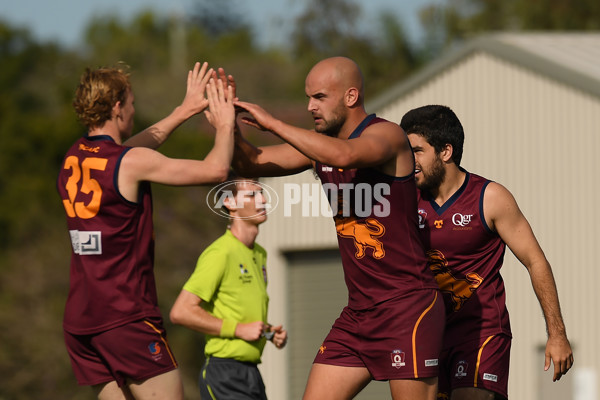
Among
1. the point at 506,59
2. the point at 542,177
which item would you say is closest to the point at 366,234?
the point at 542,177

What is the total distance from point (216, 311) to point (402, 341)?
2.34 metres

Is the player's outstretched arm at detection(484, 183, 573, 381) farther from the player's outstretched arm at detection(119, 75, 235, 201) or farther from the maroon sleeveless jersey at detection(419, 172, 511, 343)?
the player's outstretched arm at detection(119, 75, 235, 201)

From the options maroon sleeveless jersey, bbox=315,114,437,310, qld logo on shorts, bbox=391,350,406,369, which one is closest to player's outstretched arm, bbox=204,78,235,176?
maroon sleeveless jersey, bbox=315,114,437,310

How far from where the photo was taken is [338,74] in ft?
19.4

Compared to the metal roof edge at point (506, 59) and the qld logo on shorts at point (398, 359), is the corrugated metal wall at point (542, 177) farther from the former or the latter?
the qld logo on shorts at point (398, 359)

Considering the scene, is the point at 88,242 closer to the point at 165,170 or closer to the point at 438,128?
the point at 165,170

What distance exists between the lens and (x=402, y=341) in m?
5.77

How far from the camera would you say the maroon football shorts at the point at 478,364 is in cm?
634

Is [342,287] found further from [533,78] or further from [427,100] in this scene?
[533,78]

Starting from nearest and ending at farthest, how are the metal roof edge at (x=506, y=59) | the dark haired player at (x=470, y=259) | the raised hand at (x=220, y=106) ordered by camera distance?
the raised hand at (x=220, y=106)
the dark haired player at (x=470, y=259)
the metal roof edge at (x=506, y=59)

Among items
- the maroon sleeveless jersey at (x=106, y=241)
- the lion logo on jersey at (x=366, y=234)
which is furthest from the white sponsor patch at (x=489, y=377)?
the maroon sleeveless jersey at (x=106, y=241)

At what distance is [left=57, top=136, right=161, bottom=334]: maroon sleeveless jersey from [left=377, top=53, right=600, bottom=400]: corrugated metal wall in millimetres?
A: 9948

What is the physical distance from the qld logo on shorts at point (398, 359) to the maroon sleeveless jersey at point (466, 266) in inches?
32.0

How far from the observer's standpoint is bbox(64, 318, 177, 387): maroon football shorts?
576 cm
